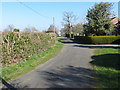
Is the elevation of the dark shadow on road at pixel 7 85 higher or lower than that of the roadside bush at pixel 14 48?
lower

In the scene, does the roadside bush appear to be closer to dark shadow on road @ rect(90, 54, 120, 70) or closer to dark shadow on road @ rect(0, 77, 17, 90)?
dark shadow on road @ rect(0, 77, 17, 90)

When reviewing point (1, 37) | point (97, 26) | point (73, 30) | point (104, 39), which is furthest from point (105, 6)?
point (73, 30)

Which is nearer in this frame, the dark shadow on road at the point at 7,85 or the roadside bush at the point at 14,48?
the dark shadow on road at the point at 7,85

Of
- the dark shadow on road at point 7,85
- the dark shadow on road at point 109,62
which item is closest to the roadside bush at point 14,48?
the dark shadow on road at point 7,85

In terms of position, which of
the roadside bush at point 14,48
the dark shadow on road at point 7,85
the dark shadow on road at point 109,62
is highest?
the roadside bush at point 14,48

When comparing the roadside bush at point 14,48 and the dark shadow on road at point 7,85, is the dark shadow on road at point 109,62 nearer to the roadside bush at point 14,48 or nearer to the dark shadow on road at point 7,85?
the roadside bush at point 14,48

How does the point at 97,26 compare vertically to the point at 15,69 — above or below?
above

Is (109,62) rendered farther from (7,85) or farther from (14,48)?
(7,85)

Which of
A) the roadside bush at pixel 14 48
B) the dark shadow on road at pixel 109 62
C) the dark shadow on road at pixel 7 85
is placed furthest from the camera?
the roadside bush at pixel 14 48

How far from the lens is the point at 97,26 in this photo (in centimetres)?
2534

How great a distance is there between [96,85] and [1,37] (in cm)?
558

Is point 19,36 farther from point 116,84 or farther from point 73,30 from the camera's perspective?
point 73,30

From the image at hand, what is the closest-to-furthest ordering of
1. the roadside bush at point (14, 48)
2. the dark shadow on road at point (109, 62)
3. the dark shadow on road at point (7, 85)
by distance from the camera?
the dark shadow on road at point (7, 85) → the dark shadow on road at point (109, 62) → the roadside bush at point (14, 48)

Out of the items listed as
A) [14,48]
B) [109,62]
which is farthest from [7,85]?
[109,62]
